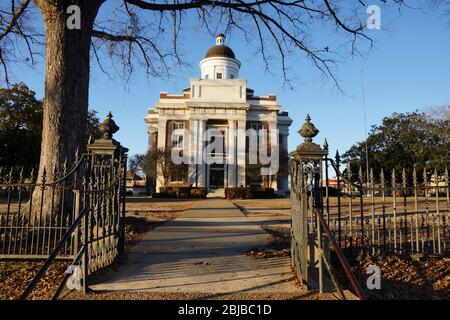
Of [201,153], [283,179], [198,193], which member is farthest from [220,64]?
[198,193]

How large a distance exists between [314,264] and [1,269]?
504 cm

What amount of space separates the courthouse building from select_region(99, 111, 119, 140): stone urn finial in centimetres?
3697

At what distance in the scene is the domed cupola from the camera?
52656 millimetres

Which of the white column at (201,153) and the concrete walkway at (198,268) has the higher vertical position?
the white column at (201,153)

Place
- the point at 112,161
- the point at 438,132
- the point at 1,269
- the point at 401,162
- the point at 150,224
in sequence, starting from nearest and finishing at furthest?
the point at 1,269 < the point at 112,161 < the point at 150,224 < the point at 438,132 < the point at 401,162

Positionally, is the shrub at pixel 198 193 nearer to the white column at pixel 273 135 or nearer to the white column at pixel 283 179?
the white column at pixel 273 135

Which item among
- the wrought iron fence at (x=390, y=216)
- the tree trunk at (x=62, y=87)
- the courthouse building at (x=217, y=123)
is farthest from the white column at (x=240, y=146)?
the tree trunk at (x=62, y=87)

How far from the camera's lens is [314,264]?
189 inches

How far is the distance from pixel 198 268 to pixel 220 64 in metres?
50.2

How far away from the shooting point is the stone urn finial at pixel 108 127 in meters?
6.38

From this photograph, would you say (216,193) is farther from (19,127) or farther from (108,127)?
(108,127)

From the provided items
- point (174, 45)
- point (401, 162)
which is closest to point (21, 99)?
point (174, 45)
